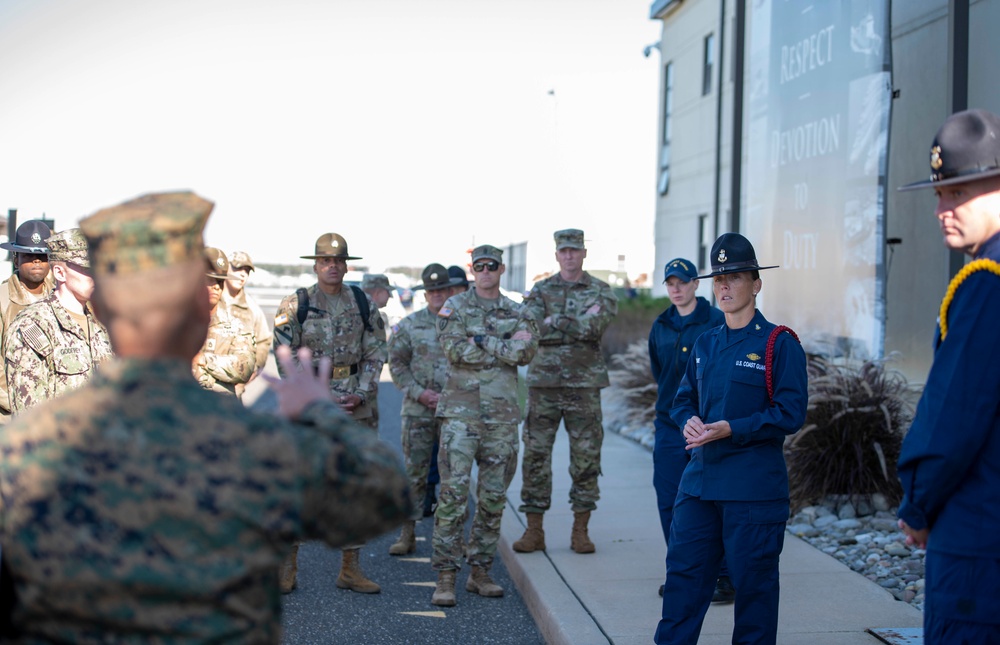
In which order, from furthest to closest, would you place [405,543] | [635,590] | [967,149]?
[405,543], [635,590], [967,149]

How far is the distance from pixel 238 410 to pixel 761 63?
1013cm

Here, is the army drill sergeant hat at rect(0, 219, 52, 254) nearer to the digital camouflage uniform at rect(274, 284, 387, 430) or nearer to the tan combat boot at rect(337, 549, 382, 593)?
the digital camouflage uniform at rect(274, 284, 387, 430)

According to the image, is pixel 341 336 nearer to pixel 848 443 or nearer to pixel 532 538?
pixel 532 538

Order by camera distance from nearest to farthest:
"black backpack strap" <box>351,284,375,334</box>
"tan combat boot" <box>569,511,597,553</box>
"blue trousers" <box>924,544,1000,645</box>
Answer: "blue trousers" <box>924,544,1000,645</box> < "black backpack strap" <box>351,284,375,334</box> < "tan combat boot" <box>569,511,597,553</box>

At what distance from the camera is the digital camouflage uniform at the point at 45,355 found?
191 inches

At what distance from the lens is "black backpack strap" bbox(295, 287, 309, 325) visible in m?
7.15

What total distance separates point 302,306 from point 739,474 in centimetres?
370

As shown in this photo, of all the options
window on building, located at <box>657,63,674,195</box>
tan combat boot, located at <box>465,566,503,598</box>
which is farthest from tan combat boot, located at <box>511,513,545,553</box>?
window on building, located at <box>657,63,674,195</box>

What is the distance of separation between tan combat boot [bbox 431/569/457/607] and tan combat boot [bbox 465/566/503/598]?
10.4 inches

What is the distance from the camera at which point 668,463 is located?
657 centimetres

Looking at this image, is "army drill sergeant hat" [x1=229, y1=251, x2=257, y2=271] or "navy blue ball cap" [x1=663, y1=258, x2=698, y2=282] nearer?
"navy blue ball cap" [x1=663, y1=258, x2=698, y2=282]

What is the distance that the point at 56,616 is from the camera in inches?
81.5

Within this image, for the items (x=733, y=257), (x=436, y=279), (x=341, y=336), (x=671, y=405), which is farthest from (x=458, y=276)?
(x=733, y=257)

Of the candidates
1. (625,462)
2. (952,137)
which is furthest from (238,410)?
(625,462)
